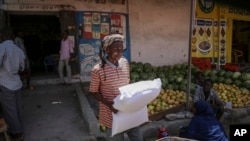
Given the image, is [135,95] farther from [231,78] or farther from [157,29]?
[157,29]

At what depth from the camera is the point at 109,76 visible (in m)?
2.89

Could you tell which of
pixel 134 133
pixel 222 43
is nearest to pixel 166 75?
pixel 222 43

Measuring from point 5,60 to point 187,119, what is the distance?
10.9ft

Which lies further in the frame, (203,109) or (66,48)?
(66,48)

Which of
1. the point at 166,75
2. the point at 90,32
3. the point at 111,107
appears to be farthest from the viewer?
the point at 90,32

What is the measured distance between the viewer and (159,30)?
10008 millimetres

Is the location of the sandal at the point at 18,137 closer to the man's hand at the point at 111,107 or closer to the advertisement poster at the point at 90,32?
the man's hand at the point at 111,107

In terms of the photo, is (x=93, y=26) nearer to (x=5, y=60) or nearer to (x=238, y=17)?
(x=5, y=60)

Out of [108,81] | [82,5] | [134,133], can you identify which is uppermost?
[82,5]

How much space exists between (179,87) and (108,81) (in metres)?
4.25

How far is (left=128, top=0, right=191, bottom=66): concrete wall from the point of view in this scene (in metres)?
9.62

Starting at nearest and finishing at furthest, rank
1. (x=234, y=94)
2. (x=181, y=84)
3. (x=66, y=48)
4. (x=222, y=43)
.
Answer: (x=234, y=94), (x=181, y=84), (x=66, y=48), (x=222, y=43)

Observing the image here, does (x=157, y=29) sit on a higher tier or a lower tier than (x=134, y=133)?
higher

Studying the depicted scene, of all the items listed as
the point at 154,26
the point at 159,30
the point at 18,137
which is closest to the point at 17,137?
the point at 18,137
